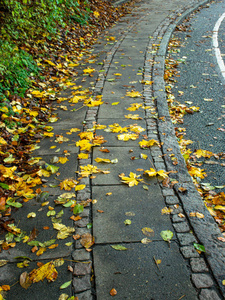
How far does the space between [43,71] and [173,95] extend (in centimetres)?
256

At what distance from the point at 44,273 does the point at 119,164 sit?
1472 mm

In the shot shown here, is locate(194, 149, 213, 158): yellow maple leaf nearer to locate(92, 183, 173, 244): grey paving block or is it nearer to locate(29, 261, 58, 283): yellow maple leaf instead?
locate(92, 183, 173, 244): grey paving block

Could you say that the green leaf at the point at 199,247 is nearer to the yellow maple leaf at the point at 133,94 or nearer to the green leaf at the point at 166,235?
the green leaf at the point at 166,235

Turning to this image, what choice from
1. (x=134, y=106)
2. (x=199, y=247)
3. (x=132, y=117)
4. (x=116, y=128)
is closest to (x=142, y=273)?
(x=199, y=247)

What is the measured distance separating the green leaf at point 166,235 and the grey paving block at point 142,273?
0.06 metres

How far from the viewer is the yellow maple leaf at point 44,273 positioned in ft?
6.70

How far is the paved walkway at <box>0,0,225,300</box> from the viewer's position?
78.3 inches

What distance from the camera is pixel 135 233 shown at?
237cm

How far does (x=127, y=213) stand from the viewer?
2572 mm

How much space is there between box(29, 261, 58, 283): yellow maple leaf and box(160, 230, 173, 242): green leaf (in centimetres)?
90

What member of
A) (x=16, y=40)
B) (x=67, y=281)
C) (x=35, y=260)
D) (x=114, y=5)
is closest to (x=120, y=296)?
(x=67, y=281)

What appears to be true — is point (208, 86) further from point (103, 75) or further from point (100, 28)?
point (100, 28)

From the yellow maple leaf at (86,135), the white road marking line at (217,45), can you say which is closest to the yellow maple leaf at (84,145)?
the yellow maple leaf at (86,135)

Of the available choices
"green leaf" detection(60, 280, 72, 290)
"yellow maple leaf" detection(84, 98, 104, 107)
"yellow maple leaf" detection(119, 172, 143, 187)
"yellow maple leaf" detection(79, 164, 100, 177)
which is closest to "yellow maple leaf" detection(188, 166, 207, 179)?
"yellow maple leaf" detection(119, 172, 143, 187)
